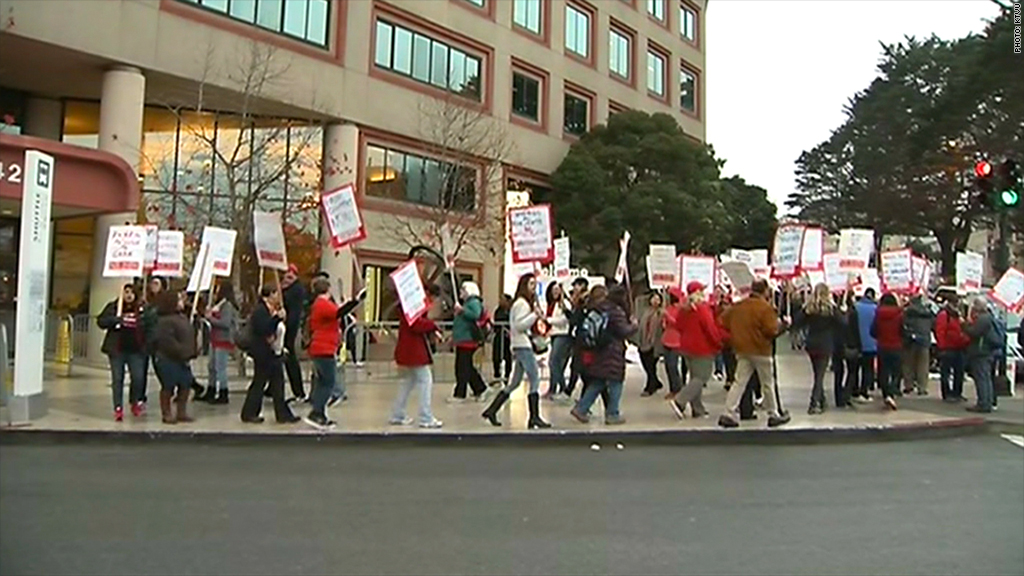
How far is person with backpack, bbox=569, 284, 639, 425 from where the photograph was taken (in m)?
11.8

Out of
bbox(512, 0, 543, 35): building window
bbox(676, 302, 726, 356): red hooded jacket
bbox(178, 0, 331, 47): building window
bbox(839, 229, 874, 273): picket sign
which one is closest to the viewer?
bbox(676, 302, 726, 356): red hooded jacket

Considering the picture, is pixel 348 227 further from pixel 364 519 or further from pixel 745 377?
pixel 364 519

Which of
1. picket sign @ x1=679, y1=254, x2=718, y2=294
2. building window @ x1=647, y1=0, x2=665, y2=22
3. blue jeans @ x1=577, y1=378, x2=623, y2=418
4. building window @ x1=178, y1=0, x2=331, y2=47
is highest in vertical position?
building window @ x1=647, y1=0, x2=665, y2=22

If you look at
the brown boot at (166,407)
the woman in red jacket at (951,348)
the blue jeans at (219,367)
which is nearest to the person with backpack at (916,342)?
the woman in red jacket at (951,348)

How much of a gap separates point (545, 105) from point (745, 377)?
1114 inches

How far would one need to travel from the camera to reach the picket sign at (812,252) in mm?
20500

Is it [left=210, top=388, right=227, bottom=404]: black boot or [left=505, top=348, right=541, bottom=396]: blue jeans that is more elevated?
[left=505, top=348, right=541, bottom=396]: blue jeans

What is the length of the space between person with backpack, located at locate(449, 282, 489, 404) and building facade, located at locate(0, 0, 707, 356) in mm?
→ 8786

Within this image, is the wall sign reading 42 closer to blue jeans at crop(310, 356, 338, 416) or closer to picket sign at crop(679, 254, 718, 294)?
blue jeans at crop(310, 356, 338, 416)

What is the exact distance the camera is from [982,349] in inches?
575

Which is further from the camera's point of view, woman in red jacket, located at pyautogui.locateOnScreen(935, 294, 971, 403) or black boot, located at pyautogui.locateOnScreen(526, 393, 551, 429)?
woman in red jacket, located at pyautogui.locateOnScreen(935, 294, 971, 403)

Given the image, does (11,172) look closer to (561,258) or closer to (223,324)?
(223,324)

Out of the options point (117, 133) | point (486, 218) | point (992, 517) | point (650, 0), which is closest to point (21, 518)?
point (992, 517)

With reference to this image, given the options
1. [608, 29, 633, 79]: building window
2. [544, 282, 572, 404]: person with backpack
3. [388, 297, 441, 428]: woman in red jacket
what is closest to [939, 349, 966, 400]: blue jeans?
[544, 282, 572, 404]: person with backpack
